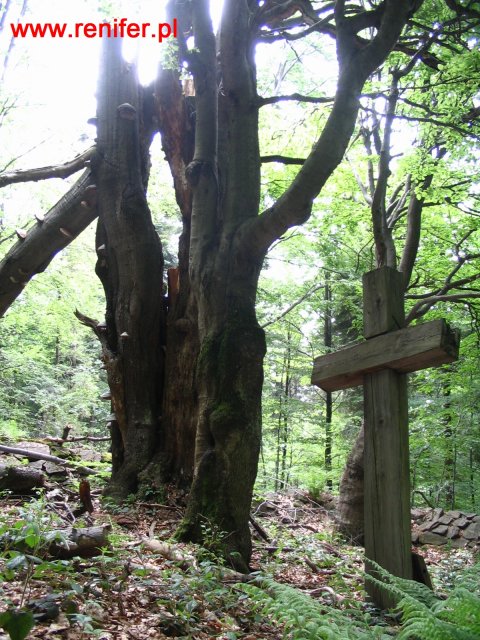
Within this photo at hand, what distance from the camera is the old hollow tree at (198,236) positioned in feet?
16.6

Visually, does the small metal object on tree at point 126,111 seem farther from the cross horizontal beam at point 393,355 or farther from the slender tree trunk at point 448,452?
the slender tree trunk at point 448,452

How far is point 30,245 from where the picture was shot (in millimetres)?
7664

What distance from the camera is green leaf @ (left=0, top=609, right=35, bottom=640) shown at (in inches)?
70.6

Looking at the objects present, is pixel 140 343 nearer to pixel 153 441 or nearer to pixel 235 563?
pixel 153 441

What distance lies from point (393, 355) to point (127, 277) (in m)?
4.36

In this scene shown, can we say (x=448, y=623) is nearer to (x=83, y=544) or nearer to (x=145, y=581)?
(x=145, y=581)

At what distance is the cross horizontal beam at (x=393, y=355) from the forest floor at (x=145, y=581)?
1405mm

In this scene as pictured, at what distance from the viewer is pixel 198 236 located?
5992 mm

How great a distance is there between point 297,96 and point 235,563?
5.02 metres

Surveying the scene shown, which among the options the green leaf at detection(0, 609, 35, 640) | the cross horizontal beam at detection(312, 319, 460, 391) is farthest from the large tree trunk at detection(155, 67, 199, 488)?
the green leaf at detection(0, 609, 35, 640)

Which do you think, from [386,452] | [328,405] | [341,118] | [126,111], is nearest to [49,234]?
[126,111]

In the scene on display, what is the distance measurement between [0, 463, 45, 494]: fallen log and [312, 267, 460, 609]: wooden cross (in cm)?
417

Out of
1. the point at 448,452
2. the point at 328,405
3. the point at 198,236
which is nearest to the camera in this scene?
the point at 198,236

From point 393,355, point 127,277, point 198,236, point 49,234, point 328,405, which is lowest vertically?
point 393,355
